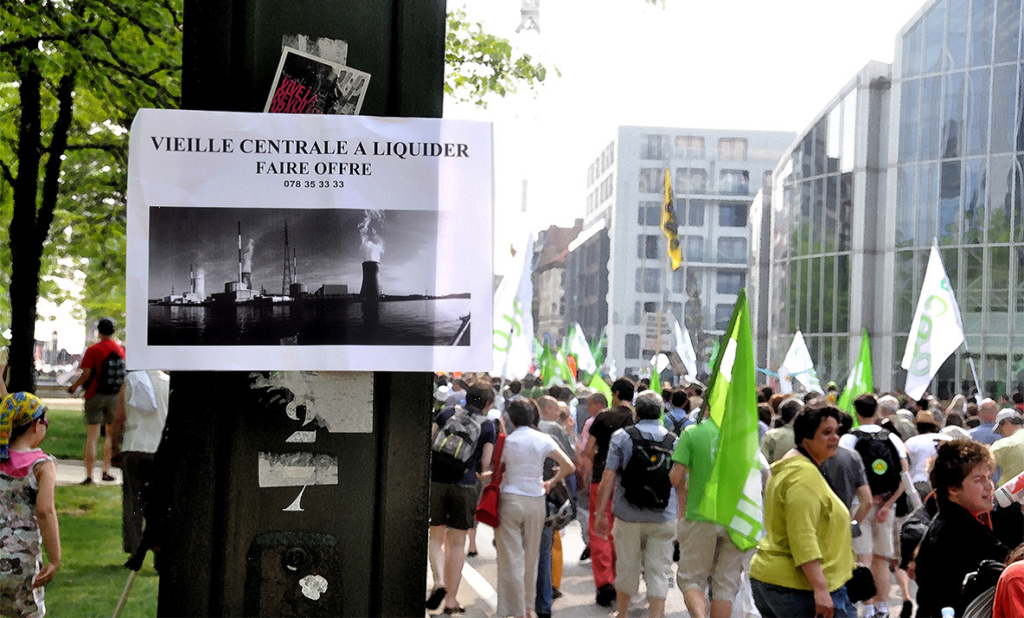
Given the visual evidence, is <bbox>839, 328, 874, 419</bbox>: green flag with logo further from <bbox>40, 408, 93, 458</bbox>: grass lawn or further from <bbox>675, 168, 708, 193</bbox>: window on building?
<bbox>675, 168, 708, 193</bbox>: window on building

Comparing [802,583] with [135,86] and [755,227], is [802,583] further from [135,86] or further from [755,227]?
[755,227]

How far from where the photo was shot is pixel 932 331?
57.3ft

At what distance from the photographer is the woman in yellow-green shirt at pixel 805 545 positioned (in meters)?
6.07

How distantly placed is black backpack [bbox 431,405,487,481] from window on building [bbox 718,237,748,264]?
101155 mm

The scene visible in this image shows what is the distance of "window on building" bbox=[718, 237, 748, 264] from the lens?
109 meters

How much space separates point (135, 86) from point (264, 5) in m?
8.76

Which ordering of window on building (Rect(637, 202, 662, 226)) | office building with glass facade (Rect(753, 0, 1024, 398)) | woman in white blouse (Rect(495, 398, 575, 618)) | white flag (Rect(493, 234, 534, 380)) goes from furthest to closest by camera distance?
window on building (Rect(637, 202, 662, 226)) < office building with glass facade (Rect(753, 0, 1024, 398)) < white flag (Rect(493, 234, 534, 380)) < woman in white blouse (Rect(495, 398, 575, 618))

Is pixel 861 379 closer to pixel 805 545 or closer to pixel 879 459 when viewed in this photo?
pixel 879 459

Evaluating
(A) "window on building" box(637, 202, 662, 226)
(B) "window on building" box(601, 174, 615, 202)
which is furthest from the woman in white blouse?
(B) "window on building" box(601, 174, 615, 202)

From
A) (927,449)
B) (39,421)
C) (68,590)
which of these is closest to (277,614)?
(39,421)

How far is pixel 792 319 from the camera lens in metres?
51.9

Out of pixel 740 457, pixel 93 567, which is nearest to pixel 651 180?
pixel 93 567

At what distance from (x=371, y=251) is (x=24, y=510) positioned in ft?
15.2

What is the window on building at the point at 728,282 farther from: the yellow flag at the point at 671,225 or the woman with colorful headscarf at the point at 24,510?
the woman with colorful headscarf at the point at 24,510
